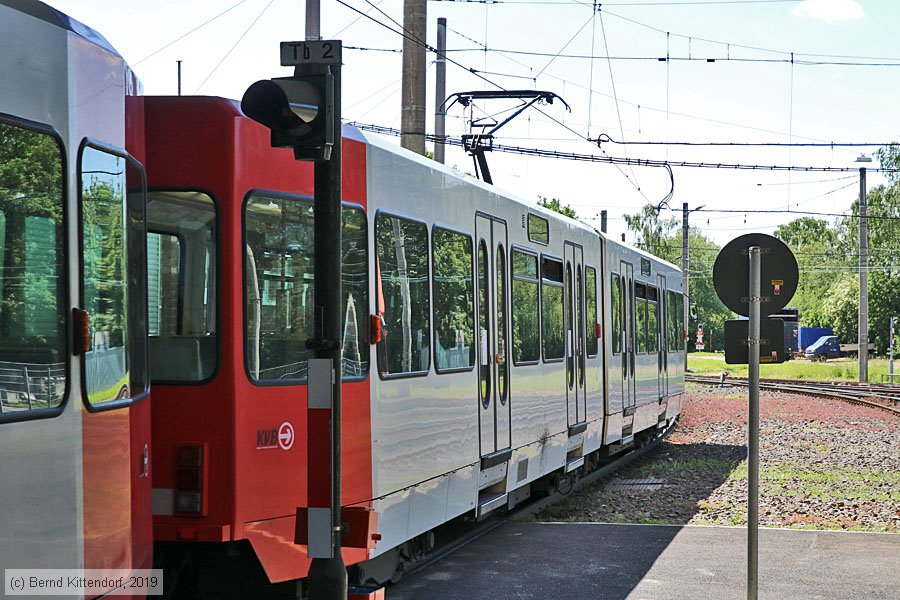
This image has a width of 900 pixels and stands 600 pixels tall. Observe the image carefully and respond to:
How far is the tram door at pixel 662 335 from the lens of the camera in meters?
21.1

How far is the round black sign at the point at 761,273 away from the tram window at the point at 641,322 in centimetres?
1019

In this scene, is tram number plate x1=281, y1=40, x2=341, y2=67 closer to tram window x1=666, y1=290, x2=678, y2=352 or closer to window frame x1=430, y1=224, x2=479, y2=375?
window frame x1=430, y1=224, x2=479, y2=375

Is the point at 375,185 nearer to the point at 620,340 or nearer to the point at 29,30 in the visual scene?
the point at 29,30

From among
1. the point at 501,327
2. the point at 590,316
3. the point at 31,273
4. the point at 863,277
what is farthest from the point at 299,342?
the point at 863,277

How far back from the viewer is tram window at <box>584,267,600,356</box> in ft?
49.0

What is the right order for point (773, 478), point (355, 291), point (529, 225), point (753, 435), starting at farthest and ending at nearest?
point (773, 478) → point (529, 225) → point (753, 435) → point (355, 291)

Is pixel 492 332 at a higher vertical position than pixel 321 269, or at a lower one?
lower

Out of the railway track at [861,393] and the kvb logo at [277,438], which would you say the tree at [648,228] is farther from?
the kvb logo at [277,438]

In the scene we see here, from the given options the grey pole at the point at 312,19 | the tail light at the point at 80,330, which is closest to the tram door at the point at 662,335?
the grey pole at the point at 312,19

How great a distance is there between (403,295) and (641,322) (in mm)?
11228

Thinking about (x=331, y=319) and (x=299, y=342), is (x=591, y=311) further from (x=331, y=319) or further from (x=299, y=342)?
(x=331, y=319)

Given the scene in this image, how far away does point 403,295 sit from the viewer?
840 centimetres

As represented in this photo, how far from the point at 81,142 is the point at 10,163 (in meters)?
0.56

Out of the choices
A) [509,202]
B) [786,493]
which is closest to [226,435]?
[509,202]
